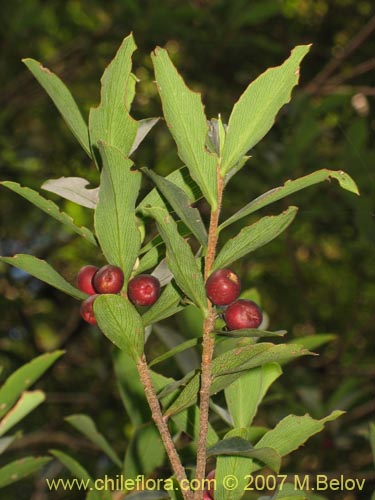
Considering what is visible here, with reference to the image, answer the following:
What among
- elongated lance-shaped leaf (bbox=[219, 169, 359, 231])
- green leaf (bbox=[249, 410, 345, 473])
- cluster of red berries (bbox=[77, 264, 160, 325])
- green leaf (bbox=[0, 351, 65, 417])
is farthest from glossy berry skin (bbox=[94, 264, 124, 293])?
green leaf (bbox=[0, 351, 65, 417])

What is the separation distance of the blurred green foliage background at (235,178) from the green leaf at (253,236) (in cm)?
138

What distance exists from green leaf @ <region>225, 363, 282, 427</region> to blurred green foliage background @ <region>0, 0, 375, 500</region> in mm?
1176

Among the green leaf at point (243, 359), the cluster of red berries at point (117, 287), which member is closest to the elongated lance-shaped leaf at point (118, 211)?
the cluster of red berries at point (117, 287)

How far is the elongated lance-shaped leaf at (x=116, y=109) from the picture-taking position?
67 cm

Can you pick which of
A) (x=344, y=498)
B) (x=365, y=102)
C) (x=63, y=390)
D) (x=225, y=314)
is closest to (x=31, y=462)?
(x=225, y=314)

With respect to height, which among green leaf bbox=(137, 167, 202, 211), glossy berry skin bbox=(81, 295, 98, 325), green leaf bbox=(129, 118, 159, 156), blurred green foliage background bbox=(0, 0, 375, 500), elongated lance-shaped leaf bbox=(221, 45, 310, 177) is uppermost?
elongated lance-shaped leaf bbox=(221, 45, 310, 177)

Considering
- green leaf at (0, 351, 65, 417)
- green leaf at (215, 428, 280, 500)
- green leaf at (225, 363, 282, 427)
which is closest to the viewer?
green leaf at (215, 428, 280, 500)

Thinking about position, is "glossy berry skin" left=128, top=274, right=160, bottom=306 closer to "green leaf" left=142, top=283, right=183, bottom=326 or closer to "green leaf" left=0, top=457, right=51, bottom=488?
"green leaf" left=142, top=283, right=183, bottom=326

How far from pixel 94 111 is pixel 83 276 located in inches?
6.0

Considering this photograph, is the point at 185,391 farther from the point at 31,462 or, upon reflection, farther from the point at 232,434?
the point at 31,462

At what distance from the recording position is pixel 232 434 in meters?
0.77

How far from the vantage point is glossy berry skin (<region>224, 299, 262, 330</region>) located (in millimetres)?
681

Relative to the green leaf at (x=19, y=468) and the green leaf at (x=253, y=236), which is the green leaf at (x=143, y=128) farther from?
the green leaf at (x=19, y=468)

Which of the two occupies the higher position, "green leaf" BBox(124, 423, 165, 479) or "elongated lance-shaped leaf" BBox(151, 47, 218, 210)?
"elongated lance-shaped leaf" BBox(151, 47, 218, 210)
